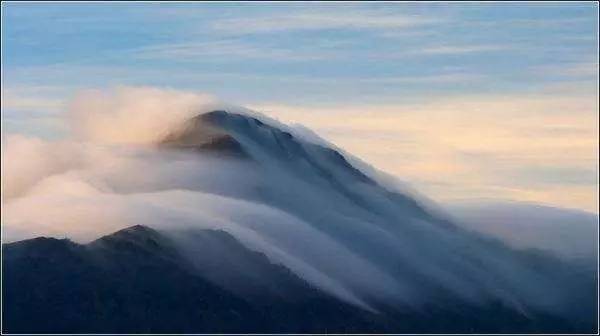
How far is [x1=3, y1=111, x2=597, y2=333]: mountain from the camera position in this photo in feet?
497

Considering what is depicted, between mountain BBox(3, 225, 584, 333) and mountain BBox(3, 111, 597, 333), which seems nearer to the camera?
mountain BBox(3, 225, 584, 333)

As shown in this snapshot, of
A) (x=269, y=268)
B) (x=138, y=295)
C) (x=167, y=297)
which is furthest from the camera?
(x=269, y=268)

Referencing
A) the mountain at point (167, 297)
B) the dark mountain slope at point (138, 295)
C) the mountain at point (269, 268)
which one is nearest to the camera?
the dark mountain slope at point (138, 295)

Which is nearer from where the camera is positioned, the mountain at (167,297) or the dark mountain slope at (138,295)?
the dark mountain slope at (138,295)

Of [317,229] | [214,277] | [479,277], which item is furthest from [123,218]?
[479,277]

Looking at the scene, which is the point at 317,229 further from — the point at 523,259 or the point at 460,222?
the point at 523,259

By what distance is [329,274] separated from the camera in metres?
162

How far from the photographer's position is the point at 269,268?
166 meters

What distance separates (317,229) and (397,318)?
16656 millimetres

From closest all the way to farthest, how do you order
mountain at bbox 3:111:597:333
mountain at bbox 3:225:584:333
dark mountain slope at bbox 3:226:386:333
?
1. dark mountain slope at bbox 3:226:386:333
2. mountain at bbox 3:225:584:333
3. mountain at bbox 3:111:597:333

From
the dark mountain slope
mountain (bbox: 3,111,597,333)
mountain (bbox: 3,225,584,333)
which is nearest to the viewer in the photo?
the dark mountain slope

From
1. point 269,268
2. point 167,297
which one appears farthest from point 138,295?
point 269,268

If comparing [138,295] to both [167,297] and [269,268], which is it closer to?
[167,297]

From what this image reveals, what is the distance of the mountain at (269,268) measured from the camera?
151m
